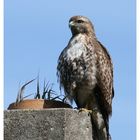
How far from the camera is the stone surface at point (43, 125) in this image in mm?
5156

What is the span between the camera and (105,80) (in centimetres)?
754

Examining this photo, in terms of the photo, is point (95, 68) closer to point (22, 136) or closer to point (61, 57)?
point (61, 57)

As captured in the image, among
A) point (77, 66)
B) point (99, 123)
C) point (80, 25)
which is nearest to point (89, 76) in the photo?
point (77, 66)

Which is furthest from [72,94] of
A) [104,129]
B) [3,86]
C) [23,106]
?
[3,86]

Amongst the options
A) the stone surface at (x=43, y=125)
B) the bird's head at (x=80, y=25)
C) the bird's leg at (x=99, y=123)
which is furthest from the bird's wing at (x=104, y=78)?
the stone surface at (x=43, y=125)

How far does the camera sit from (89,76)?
744 cm

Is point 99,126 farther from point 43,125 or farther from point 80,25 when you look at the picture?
point 43,125

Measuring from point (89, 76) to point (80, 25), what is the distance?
99 centimetres

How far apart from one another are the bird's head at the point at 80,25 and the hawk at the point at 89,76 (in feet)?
0.58

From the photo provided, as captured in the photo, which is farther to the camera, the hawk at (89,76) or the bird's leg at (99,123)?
the hawk at (89,76)

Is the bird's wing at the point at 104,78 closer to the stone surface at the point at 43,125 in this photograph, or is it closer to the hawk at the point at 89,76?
the hawk at the point at 89,76

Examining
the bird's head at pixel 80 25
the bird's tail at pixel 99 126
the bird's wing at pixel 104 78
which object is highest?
the bird's head at pixel 80 25

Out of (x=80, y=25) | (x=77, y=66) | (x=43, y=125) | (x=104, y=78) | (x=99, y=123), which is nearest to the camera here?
(x=43, y=125)

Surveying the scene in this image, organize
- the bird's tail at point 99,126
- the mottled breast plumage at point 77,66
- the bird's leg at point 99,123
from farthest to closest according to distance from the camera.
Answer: the mottled breast plumage at point 77,66, the bird's leg at point 99,123, the bird's tail at point 99,126
